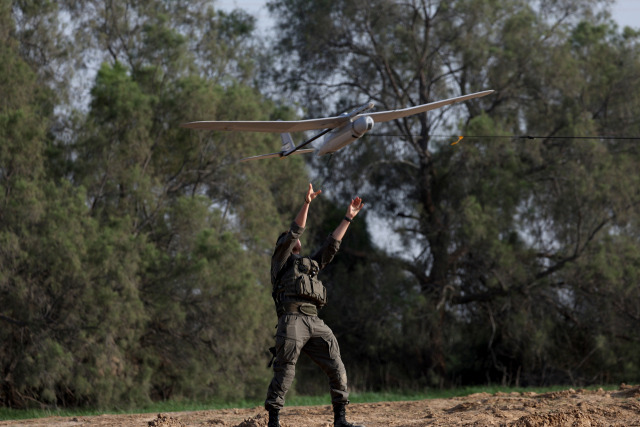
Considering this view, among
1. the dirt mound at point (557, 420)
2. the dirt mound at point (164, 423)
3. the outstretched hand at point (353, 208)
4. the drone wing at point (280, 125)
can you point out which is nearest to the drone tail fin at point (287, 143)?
the drone wing at point (280, 125)

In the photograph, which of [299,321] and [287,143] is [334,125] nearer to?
[287,143]

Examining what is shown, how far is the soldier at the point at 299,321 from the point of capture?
6.73m

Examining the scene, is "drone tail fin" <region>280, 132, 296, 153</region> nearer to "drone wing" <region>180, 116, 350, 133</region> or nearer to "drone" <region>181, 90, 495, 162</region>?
"drone" <region>181, 90, 495, 162</region>

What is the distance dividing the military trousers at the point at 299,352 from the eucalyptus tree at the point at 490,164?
11948mm

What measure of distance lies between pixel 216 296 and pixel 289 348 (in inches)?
382

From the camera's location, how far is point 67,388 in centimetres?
1420

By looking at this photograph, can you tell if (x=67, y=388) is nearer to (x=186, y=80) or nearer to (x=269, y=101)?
(x=186, y=80)

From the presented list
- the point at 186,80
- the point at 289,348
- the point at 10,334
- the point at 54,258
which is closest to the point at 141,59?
the point at 186,80

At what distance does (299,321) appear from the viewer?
6.84 meters

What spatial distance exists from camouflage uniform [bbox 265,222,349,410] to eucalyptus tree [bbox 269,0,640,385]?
11.9 m

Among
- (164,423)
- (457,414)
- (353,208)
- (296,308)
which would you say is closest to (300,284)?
(296,308)

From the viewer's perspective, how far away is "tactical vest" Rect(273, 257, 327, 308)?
6871mm

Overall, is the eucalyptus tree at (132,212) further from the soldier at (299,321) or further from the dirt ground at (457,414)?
the soldier at (299,321)

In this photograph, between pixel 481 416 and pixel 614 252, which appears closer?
pixel 481 416
